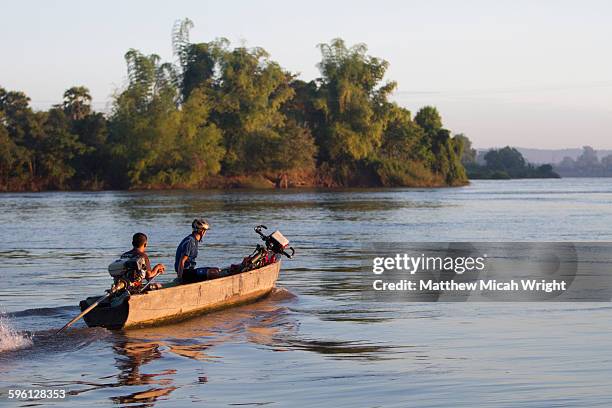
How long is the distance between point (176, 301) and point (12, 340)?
2737 millimetres

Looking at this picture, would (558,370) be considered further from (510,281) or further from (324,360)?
(510,281)

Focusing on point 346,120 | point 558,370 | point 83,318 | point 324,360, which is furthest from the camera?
point 346,120

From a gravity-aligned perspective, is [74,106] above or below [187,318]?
above

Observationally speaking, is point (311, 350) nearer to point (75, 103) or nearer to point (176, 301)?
point (176, 301)

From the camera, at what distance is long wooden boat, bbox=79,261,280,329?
14.4 meters

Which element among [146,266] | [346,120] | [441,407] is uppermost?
[346,120]

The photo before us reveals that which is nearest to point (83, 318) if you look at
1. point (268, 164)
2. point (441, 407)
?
point (441, 407)

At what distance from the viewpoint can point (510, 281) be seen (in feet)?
72.8

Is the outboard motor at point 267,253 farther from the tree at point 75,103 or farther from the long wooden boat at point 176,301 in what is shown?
the tree at point 75,103

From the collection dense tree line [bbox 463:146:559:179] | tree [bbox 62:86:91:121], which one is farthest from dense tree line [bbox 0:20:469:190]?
dense tree line [bbox 463:146:559:179]

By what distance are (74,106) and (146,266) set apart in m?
101

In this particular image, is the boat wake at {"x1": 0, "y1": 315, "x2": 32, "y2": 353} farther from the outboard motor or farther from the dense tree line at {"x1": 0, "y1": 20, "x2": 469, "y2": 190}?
the dense tree line at {"x1": 0, "y1": 20, "x2": 469, "y2": 190}

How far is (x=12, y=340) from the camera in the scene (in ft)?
44.3

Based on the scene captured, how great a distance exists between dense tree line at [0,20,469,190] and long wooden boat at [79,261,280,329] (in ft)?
242
